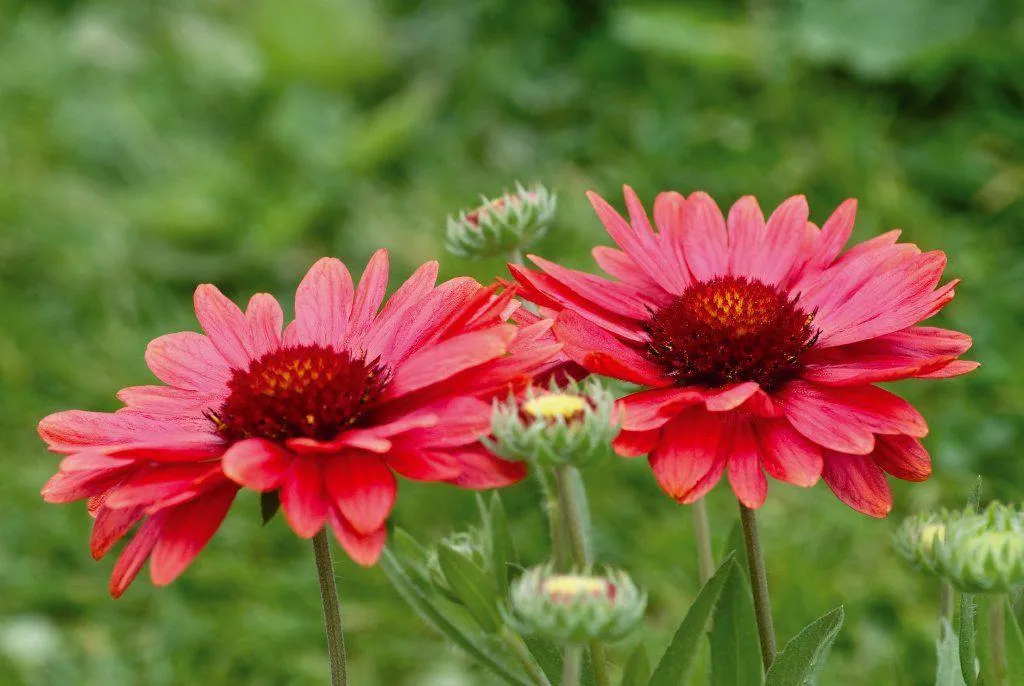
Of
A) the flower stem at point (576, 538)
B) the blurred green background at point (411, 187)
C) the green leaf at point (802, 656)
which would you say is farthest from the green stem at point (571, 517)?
the blurred green background at point (411, 187)

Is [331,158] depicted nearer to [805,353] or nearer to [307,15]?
[307,15]

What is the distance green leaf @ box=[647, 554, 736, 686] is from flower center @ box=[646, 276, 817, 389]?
13cm

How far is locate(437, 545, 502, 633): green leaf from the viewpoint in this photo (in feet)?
1.94

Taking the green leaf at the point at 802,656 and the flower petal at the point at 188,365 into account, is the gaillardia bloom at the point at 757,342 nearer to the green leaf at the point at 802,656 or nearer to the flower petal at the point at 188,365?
the green leaf at the point at 802,656

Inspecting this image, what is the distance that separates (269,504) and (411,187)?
171 centimetres

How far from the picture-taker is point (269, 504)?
635 millimetres

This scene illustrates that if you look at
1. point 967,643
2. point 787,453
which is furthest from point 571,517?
point 967,643

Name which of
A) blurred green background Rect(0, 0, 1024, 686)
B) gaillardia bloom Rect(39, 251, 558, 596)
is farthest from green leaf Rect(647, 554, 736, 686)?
blurred green background Rect(0, 0, 1024, 686)

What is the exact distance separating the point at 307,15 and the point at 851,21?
3.48 feet

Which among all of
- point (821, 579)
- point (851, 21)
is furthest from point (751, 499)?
point (851, 21)

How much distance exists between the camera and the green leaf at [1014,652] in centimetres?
70

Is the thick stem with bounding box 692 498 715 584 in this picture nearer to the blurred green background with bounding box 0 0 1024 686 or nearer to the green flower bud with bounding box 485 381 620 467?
the green flower bud with bounding box 485 381 620 467

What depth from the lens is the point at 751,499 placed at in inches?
23.0

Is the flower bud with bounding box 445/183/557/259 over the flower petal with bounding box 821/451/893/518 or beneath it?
over
